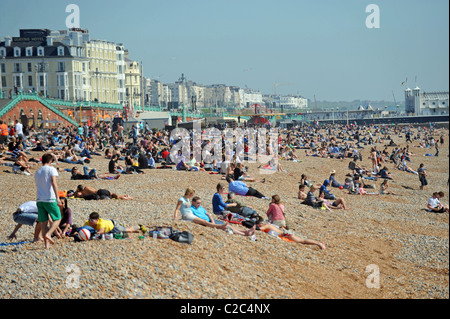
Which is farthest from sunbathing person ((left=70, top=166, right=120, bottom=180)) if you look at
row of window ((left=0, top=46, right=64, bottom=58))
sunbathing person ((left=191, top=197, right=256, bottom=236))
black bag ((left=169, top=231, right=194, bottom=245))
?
row of window ((left=0, top=46, right=64, bottom=58))

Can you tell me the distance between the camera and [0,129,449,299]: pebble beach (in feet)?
25.2

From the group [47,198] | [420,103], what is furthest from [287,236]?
[420,103]

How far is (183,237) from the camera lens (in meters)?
9.24

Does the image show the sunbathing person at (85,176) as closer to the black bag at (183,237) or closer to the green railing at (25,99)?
the black bag at (183,237)

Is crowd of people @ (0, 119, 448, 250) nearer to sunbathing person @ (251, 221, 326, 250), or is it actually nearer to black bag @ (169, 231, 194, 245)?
sunbathing person @ (251, 221, 326, 250)

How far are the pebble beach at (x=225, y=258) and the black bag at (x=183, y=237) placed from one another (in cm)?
9

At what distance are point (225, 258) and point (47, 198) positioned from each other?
110 inches

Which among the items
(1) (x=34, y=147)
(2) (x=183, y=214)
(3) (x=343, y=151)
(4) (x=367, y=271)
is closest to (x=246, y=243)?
(2) (x=183, y=214)

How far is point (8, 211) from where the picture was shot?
1195cm

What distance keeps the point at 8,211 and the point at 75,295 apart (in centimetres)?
538

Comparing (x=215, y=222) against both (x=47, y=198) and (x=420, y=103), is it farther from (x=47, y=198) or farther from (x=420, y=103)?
(x=420, y=103)

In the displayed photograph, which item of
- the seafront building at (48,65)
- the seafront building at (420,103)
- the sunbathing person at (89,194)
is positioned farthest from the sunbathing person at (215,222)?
the seafront building at (420,103)

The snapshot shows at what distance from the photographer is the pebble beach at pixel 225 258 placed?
7.67 m

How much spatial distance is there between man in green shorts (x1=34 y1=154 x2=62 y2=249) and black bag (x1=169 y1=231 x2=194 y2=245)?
181cm
